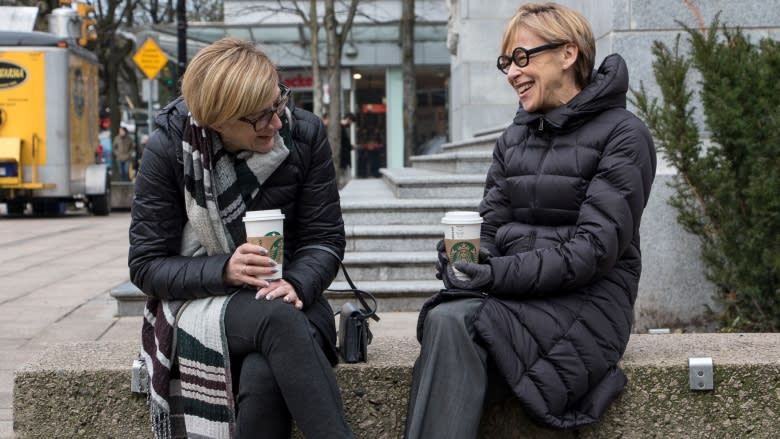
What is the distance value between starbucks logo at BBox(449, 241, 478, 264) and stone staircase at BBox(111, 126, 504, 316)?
11.4ft

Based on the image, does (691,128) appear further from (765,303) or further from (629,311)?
(629,311)

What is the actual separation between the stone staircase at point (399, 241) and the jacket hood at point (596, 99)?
3.37 meters

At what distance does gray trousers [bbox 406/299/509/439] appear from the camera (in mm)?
3061

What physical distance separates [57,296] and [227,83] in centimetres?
567

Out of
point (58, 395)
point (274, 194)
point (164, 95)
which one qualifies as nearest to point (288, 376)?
point (274, 194)

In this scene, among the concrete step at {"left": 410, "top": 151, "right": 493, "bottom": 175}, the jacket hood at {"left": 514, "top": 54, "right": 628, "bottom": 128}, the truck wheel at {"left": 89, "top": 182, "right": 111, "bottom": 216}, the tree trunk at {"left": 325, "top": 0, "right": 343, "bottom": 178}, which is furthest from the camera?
the tree trunk at {"left": 325, "top": 0, "right": 343, "bottom": 178}

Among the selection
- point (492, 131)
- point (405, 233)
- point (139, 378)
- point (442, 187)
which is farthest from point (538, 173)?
point (492, 131)

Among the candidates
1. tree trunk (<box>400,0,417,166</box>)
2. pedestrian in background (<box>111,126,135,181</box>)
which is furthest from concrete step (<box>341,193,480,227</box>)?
pedestrian in background (<box>111,126,135,181</box>)

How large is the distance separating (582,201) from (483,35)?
11.0m

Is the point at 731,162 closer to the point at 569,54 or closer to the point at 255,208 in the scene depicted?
the point at 569,54

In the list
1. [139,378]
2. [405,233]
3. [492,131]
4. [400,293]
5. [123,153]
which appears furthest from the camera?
[123,153]

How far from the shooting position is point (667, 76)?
564 centimetres

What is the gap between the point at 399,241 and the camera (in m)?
7.91

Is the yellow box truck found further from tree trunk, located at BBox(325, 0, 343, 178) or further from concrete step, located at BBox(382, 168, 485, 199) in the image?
concrete step, located at BBox(382, 168, 485, 199)
